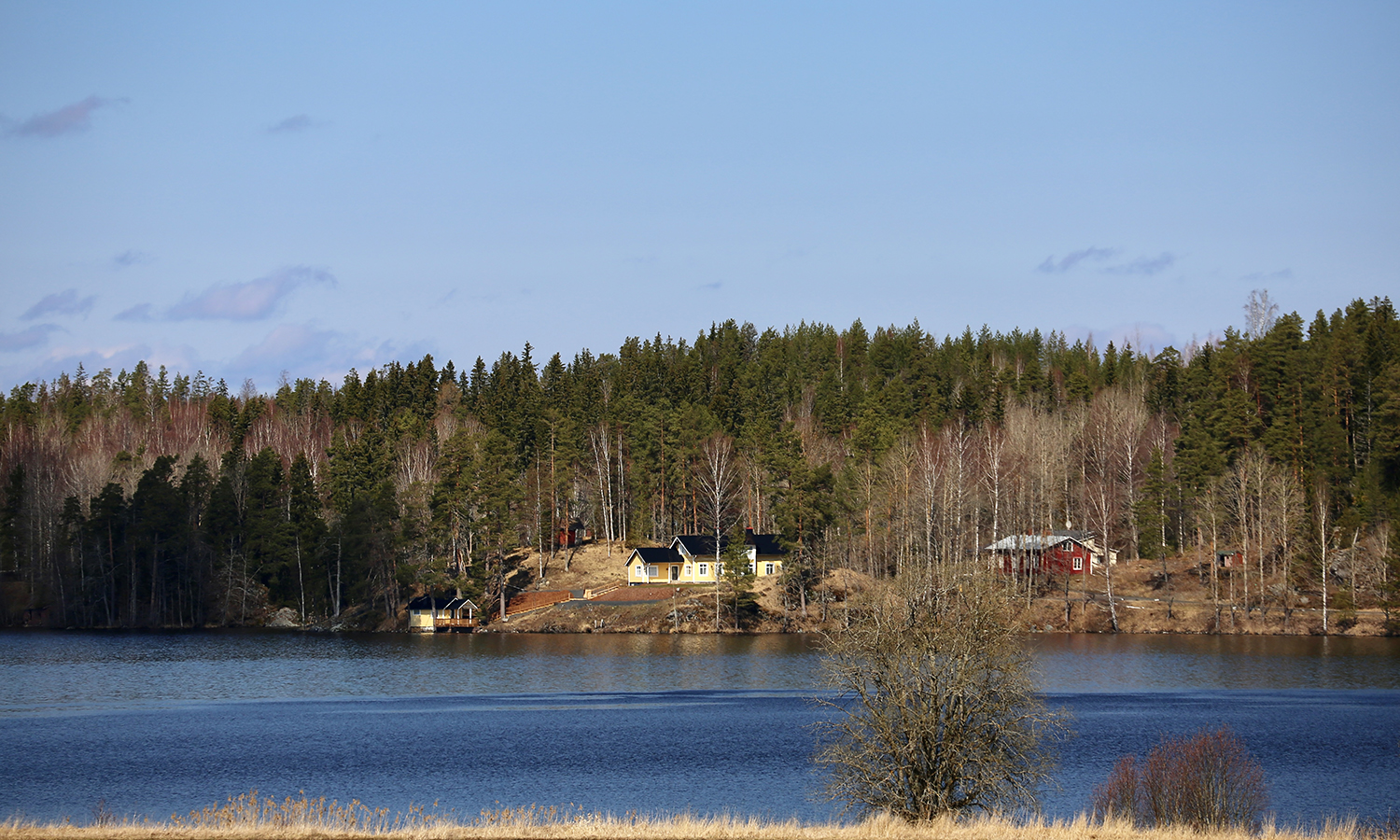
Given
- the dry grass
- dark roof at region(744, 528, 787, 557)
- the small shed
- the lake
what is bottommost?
the lake

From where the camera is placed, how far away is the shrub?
24109 millimetres

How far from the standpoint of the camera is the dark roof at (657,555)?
92.7 meters

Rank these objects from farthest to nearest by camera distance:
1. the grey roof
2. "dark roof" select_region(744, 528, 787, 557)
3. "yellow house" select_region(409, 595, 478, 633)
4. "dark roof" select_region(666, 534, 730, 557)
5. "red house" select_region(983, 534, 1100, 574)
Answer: "dark roof" select_region(666, 534, 730, 557) → "dark roof" select_region(744, 528, 787, 557) → "yellow house" select_region(409, 595, 478, 633) → "red house" select_region(983, 534, 1100, 574) → the grey roof

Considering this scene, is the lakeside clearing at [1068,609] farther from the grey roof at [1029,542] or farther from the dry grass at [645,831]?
the dry grass at [645,831]

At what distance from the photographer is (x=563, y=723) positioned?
44094 millimetres

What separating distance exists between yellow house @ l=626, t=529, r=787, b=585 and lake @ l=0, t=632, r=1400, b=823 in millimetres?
16353

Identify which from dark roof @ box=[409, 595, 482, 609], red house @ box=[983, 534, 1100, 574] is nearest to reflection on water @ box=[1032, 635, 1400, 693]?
red house @ box=[983, 534, 1100, 574]

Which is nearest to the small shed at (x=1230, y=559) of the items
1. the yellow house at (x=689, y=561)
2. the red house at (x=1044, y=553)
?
the red house at (x=1044, y=553)

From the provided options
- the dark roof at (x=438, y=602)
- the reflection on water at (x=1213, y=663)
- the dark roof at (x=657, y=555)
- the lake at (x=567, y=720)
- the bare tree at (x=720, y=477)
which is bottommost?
the reflection on water at (x=1213, y=663)

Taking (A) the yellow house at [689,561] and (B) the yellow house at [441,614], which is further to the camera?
(A) the yellow house at [689,561]

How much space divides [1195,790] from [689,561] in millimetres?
69747

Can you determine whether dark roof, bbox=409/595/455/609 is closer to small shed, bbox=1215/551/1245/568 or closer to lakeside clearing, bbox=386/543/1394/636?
lakeside clearing, bbox=386/543/1394/636

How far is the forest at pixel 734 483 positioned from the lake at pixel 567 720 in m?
12.6

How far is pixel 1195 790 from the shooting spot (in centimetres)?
2428
